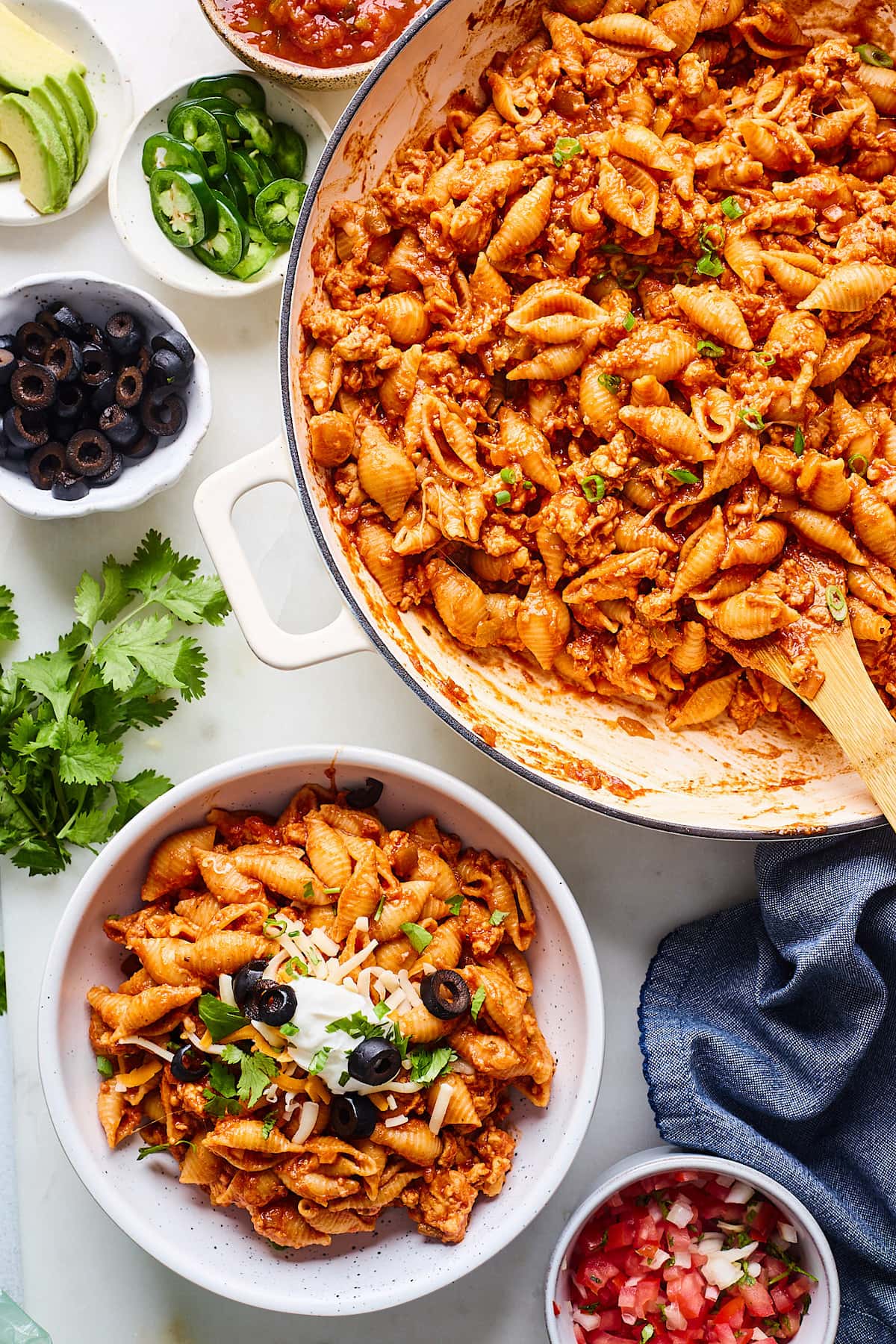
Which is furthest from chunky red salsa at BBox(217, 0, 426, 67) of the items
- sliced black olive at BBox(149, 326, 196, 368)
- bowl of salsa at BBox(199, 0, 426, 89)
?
sliced black olive at BBox(149, 326, 196, 368)

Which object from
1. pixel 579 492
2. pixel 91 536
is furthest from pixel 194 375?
pixel 579 492

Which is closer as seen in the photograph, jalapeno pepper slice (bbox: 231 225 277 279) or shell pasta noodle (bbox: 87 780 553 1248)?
shell pasta noodle (bbox: 87 780 553 1248)

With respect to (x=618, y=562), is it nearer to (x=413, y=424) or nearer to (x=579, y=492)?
(x=579, y=492)

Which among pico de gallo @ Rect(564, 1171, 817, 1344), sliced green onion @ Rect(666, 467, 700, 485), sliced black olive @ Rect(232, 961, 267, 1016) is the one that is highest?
sliced green onion @ Rect(666, 467, 700, 485)

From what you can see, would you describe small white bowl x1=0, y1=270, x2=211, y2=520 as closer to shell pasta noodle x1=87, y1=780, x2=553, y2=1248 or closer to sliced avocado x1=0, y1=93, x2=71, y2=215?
sliced avocado x1=0, y1=93, x2=71, y2=215

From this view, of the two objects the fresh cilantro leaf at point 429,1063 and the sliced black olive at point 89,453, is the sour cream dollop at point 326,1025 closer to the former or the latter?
the fresh cilantro leaf at point 429,1063

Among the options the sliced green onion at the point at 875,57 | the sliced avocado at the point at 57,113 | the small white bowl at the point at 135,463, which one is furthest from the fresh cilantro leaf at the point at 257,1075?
the sliced green onion at the point at 875,57

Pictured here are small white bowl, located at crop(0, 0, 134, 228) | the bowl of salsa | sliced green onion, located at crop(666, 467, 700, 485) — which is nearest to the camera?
sliced green onion, located at crop(666, 467, 700, 485)
